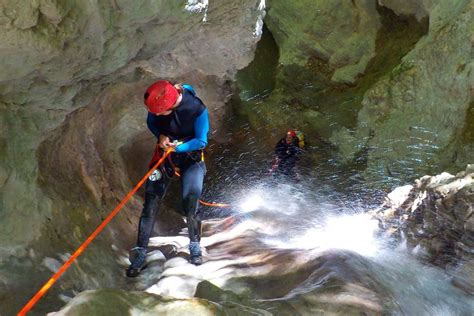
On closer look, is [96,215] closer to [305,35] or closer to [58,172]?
[58,172]

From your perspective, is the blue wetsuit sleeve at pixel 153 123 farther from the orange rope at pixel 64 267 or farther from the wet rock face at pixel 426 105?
the wet rock face at pixel 426 105

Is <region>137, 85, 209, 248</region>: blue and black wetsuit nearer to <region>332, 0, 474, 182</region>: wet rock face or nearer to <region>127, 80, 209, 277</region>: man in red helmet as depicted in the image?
<region>127, 80, 209, 277</region>: man in red helmet

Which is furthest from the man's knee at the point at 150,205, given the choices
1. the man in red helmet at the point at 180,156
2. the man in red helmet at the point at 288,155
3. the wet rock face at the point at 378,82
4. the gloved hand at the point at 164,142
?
the wet rock face at the point at 378,82

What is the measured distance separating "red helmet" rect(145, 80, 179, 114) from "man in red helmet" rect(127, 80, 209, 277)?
0.22ft

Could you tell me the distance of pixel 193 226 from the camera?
14.3 feet

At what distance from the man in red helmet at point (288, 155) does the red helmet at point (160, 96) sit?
5637 mm

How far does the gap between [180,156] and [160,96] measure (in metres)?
0.68

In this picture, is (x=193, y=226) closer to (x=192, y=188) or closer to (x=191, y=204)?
(x=191, y=204)

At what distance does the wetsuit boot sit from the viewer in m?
4.24

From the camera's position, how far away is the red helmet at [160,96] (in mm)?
3893

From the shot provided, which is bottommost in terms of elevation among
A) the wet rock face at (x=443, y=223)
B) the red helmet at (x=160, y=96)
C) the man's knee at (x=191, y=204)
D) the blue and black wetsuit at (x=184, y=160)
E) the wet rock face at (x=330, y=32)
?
Answer: the wet rock face at (x=443, y=223)

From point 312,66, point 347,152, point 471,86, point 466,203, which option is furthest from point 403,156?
point 466,203

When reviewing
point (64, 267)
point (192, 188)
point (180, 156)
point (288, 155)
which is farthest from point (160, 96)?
point (288, 155)

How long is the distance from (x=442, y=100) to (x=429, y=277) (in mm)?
5158
